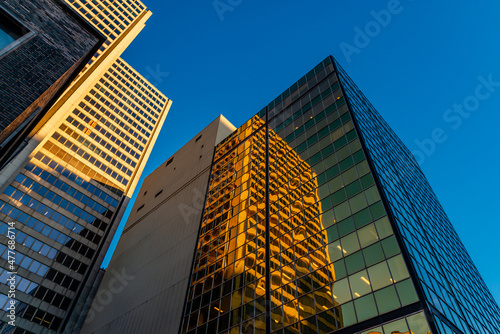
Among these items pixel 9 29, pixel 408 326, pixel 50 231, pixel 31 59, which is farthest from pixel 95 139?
pixel 408 326

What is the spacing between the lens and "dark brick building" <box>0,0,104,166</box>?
25.4m

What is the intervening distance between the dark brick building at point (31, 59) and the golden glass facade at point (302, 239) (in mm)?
19747

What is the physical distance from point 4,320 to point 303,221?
127ft

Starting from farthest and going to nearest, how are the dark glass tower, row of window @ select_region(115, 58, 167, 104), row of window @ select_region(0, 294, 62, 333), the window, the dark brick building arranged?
row of window @ select_region(115, 58, 167, 104) → row of window @ select_region(0, 294, 62, 333) → the window → the dark brick building → the dark glass tower

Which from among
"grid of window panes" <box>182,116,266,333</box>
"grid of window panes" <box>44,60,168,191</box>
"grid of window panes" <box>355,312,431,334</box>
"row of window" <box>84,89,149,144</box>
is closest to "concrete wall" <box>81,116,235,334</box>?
"grid of window panes" <box>182,116,266,333</box>

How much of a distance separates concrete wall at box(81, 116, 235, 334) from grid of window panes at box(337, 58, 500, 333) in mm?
20685

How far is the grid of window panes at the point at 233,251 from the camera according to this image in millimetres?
26312

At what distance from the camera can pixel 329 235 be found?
2539 cm

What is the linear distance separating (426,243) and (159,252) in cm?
2932

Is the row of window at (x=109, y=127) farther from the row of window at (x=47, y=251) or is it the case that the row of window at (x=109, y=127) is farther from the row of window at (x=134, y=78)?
the row of window at (x=47, y=251)

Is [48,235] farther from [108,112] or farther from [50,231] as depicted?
[108,112]

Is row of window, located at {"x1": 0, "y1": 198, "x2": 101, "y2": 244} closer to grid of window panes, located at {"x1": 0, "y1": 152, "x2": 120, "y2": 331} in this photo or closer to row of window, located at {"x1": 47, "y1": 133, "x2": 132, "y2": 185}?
grid of window panes, located at {"x1": 0, "y1": 152, "x2": 120, "y2": 331}

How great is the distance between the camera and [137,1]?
3583 inches

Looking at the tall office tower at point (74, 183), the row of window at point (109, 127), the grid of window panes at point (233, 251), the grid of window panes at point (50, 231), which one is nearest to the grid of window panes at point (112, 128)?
the row of window at point (109, 127)
